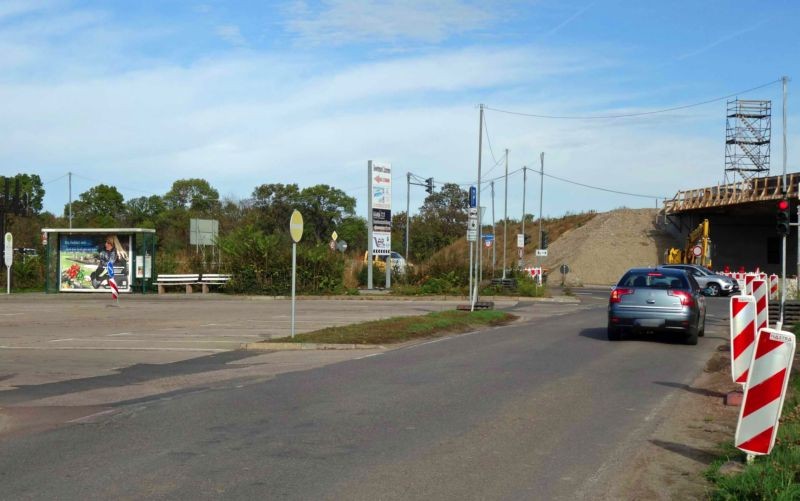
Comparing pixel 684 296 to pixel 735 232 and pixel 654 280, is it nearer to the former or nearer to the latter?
pixel 654 280

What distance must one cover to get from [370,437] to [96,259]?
3628cm

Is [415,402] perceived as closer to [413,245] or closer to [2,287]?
[2,287]

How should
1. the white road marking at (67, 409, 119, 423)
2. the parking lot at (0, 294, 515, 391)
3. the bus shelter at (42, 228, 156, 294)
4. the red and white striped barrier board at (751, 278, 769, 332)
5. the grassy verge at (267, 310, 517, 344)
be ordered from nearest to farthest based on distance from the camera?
the white road marking at (67, 409, 119, 423) < the red and white striped barrier board at (751, 278, 769, 332) < the parking lot at (0, 294, 515, 391) < the grassy verge at (267, 310, 517, 344) < the bus shelter at (42, 228, 156, 294)

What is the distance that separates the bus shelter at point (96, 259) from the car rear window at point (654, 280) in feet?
92.8

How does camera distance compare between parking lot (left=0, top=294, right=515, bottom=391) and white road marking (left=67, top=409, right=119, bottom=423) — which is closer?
white road marking (left=67, top=409, right=119, bottom=423)

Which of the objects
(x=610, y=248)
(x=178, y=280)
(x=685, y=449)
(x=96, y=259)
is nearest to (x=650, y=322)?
(x=685, y=449)

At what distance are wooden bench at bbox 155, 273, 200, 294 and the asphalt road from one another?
1196 inches

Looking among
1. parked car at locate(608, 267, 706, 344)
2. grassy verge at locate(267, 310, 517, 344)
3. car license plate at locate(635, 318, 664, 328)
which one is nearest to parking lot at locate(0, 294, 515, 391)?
grassy verge at locate(267, 310, 517, 344)

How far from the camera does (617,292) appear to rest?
1808cm

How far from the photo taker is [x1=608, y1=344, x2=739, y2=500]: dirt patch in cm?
662

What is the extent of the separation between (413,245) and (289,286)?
47.7 metres

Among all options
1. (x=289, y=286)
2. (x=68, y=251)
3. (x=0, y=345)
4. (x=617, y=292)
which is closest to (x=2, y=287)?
(x=68, y=251)

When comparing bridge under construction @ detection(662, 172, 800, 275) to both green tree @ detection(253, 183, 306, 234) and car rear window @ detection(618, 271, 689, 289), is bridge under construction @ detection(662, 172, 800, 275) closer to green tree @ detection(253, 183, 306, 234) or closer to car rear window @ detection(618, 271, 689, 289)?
green tree @ detection(253, 183, 306, 234)

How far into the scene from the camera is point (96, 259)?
4144 cm
